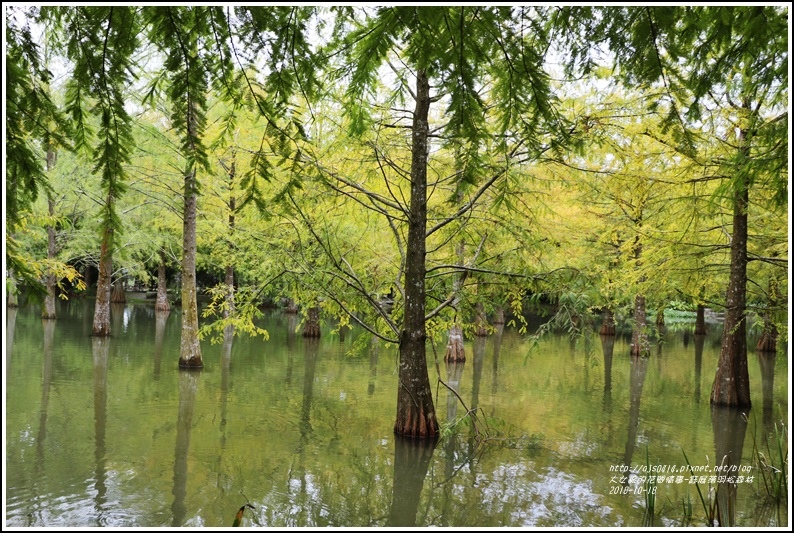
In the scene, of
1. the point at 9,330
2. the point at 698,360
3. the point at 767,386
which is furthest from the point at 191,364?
the point at 698,360

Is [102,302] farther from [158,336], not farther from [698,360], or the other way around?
[698,360]

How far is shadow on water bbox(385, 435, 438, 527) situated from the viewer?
19.2ft

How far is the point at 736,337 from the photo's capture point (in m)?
11.0

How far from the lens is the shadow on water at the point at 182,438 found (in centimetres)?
566

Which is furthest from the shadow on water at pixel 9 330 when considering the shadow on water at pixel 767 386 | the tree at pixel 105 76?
the shadow on water at pixel 767 386

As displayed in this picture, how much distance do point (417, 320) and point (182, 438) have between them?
3607 millimetres

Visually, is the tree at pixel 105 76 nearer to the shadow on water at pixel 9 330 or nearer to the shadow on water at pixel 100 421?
the shadow on water at pixel 100 421

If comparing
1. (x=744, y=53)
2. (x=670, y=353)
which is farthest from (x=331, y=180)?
(x=670, y=353)

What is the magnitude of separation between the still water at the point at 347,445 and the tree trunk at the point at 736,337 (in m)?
0.63

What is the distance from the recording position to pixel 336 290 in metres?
9.33

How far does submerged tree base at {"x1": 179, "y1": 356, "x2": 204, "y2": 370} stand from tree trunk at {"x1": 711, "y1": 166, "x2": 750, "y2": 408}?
35.8ft

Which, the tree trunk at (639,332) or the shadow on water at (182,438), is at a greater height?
the tree trunk at (639,332)

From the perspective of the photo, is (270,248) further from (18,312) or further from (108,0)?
(18,312)

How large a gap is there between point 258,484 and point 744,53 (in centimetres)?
585
